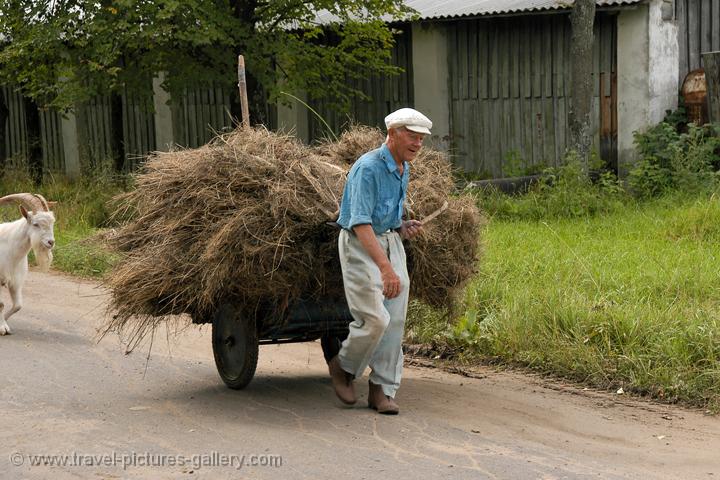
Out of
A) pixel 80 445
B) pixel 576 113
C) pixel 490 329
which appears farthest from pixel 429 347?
pixel 576 113

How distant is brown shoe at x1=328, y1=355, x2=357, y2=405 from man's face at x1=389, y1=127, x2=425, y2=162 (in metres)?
1.38

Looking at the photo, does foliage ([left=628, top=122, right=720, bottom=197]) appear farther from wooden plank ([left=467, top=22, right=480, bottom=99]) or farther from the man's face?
the man's face

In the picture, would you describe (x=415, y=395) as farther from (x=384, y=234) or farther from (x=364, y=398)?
(x=384, y=234)

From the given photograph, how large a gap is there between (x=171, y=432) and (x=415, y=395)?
1.75 m

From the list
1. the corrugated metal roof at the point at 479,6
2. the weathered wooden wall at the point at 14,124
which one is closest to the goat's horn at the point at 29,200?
the corrugated metal roof at the point at 479,6

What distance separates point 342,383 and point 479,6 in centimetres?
1119

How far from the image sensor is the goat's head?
10.1 meters

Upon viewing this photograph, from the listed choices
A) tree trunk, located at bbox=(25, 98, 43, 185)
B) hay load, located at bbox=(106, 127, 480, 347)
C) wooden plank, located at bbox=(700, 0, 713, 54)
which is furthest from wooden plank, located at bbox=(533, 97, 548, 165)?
tree trunk, located at bbox=(25, 98, 43, 185)

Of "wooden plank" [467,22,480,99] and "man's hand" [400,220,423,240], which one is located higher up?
"wooden plank" [467,22,480,99]

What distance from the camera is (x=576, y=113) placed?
14922 millimetres

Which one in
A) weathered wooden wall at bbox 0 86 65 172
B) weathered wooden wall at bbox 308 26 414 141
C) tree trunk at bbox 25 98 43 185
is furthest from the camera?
weathered wooden wall at bbox 0 86 65 172

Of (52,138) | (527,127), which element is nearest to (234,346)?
(527,127)

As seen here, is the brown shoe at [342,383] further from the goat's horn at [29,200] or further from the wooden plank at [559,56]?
the wooden plank at [559,56]

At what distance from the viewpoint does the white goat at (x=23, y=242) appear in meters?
10.1
